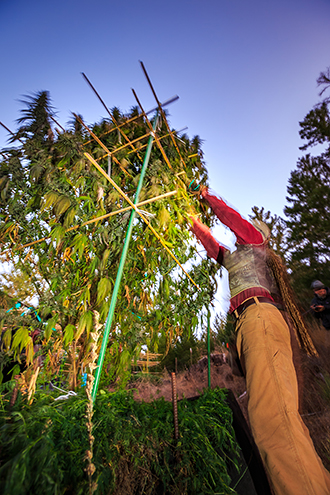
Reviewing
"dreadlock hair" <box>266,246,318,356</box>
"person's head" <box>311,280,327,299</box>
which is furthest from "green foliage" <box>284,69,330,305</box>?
"dreadlock hair" <box>266,246,318,356</box>

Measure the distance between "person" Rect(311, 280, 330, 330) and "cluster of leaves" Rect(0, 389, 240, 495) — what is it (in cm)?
278

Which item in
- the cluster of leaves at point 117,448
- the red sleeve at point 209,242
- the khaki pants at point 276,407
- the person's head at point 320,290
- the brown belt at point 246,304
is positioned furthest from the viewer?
the person's head at point 320,290

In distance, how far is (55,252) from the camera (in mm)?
1393

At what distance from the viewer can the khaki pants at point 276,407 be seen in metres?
0.84

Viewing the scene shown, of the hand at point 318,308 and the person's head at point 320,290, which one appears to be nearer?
the hand at point 318,308

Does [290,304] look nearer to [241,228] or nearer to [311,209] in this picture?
[241,228]

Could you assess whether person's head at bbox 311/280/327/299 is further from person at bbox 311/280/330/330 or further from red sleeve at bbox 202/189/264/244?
red sleeve at bbox 202/189/264/244

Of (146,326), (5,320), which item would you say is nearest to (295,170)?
(146,326)

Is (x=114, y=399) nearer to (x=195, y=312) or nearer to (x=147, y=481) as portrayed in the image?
(x=147, y=481)

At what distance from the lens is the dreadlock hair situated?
1.42m

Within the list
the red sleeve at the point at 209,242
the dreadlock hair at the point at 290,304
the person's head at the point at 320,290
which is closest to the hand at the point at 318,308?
the person's head at the point at 320,290

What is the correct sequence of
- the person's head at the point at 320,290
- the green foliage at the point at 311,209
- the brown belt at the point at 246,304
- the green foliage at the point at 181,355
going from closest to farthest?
the brown belt at the point at 246,304
the green foliage at the point at 181,355
the person's head at the point at 320,290
the green foliage at the point at 311,209

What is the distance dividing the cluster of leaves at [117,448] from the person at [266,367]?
22 cm

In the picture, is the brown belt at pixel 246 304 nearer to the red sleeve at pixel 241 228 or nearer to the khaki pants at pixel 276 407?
the khaki pants at pixel 276 407
